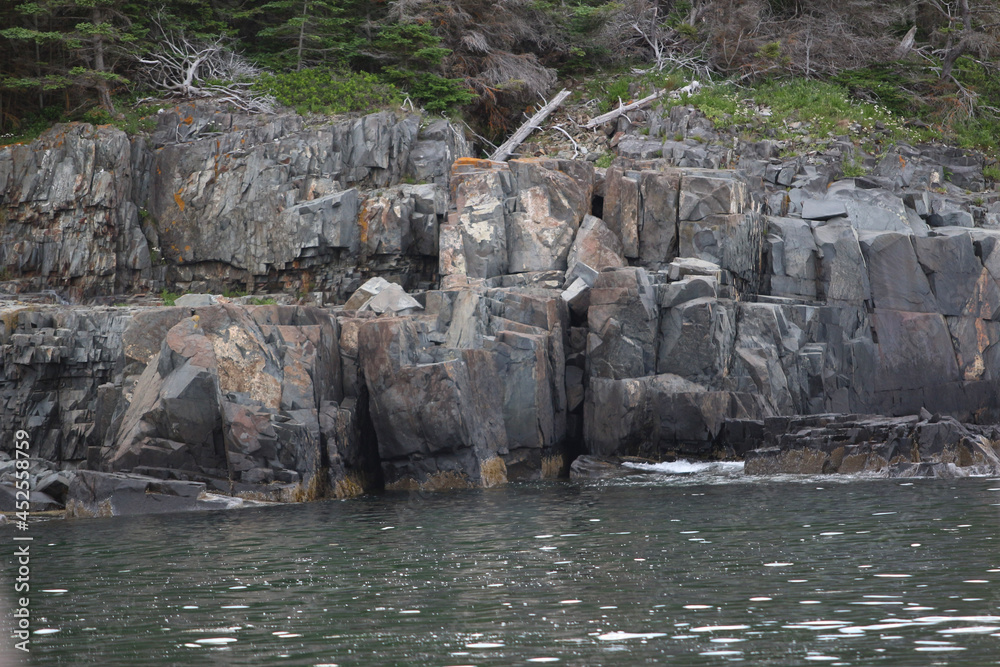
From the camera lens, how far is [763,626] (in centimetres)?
1103

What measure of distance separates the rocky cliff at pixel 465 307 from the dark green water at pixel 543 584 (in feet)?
13.4

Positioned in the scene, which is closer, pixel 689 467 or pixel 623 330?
pixel 689 467

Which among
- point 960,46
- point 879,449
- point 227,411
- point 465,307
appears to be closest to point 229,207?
point 465,307

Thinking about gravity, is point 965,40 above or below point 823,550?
above

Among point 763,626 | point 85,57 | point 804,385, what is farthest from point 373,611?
point 85,57

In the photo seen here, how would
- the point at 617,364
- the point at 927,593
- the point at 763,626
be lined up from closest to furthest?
the point at 763,626 → the point at 927,593 → the point at 617,364

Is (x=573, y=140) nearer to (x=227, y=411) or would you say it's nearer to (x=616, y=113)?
(x=616, y=113)

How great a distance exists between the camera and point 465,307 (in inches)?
1175

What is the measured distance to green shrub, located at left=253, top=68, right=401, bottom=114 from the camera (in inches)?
1567

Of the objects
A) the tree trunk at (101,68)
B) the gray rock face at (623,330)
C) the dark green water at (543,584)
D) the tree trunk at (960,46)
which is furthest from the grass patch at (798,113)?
the dark green water at (543,584)

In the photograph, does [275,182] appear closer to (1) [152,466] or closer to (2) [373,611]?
(1) [152,466]

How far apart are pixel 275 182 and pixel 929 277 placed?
22716mm

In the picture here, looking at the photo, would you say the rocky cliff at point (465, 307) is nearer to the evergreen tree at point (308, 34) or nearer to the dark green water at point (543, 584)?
the dark green water at point (543, 584)

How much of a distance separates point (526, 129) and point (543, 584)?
109 feet
